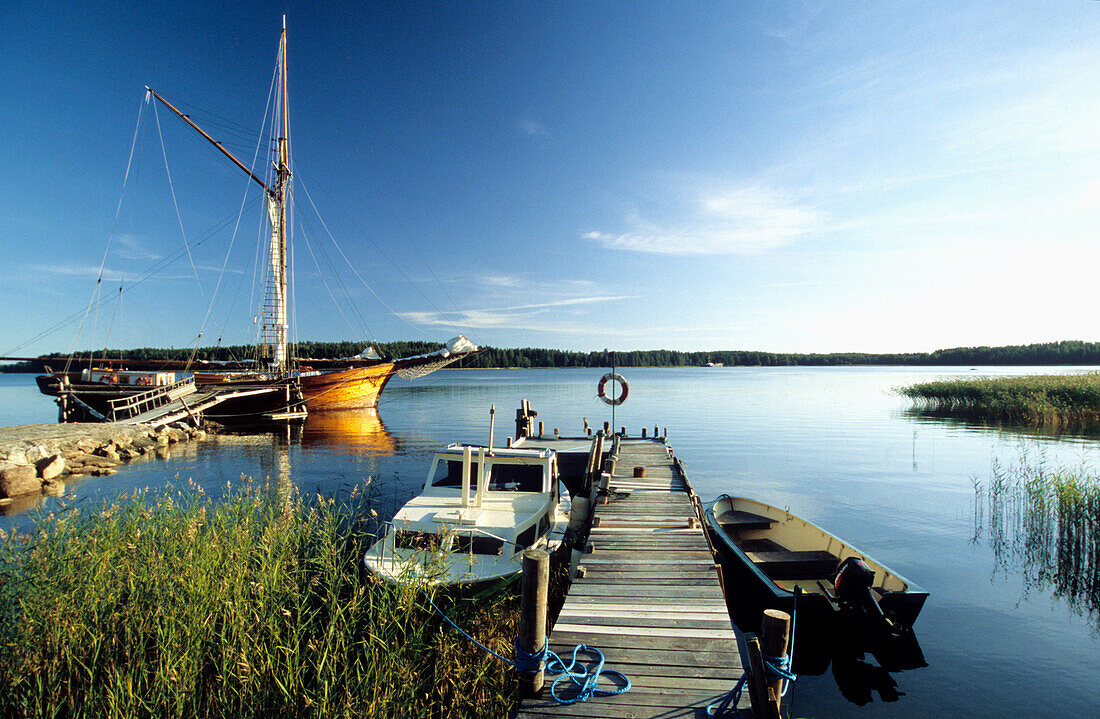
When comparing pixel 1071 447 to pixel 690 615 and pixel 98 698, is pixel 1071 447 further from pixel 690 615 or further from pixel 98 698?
pixel 98 698

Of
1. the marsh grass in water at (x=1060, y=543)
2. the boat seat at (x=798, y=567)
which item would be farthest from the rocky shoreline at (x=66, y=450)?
the marsh grass in water at (x=1060, y=543)

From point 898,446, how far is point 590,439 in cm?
1593

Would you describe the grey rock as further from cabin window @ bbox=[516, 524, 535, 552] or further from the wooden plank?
the wooden plank

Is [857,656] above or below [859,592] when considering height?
below

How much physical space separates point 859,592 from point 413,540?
20.0 feet

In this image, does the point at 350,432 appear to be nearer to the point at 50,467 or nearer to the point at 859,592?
the point at 50,467

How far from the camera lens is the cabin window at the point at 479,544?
25.7ft

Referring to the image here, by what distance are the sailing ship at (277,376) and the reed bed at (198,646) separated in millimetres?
26980

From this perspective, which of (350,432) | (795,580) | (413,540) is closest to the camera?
(413,540)

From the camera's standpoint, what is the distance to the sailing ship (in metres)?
30.4

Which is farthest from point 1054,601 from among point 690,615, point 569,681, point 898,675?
point 569,681

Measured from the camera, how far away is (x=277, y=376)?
1469 inches

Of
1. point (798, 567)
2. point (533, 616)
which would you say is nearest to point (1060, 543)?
point (798, 567)

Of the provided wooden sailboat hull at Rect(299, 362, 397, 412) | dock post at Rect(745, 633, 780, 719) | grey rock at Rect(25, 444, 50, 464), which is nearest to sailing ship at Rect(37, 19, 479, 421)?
wooden sailboat hull at Rect(299, 362, 397, 412)
